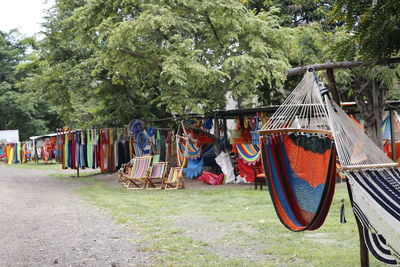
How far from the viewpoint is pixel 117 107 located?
14.6 metres

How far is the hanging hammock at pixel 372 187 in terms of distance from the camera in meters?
3.18

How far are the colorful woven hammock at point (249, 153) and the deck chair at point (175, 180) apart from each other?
158 centimetres

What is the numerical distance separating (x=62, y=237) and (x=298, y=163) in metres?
3.25

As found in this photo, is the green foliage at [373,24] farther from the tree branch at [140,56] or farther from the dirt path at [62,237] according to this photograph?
the tree branch at [140,56]

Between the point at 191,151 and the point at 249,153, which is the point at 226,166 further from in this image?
the point at 249,153

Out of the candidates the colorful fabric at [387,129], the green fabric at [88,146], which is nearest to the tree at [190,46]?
the colorful fabric at [387,129]

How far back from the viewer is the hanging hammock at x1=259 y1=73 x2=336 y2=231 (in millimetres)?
4098

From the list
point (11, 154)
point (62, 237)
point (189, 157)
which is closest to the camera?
point (62, 237)

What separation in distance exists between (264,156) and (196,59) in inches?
294

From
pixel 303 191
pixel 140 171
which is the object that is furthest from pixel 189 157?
pixel 303 191

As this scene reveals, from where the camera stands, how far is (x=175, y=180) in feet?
38.5

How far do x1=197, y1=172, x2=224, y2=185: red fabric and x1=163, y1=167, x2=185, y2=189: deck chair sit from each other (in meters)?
1.06

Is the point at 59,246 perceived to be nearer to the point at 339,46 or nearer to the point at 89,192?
the point at 339,46

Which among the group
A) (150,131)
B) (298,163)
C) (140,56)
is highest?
(140,56)
